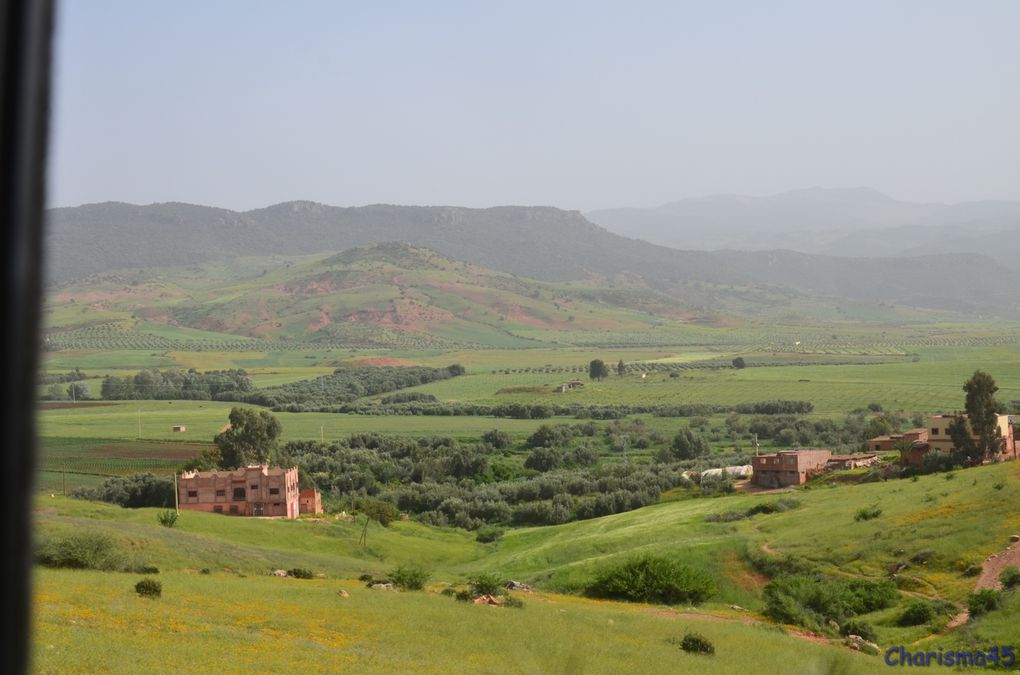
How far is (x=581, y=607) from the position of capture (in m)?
29.0

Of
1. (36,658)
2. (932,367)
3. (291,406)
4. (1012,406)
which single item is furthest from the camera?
(932,367)

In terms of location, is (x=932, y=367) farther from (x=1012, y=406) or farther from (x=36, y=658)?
(x=36, y=658)

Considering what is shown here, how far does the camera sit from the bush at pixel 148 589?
80.5ft

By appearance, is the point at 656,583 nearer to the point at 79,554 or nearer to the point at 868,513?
the point at 868,513

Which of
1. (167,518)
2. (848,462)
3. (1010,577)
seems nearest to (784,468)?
(848,462)

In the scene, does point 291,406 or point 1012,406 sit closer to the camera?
point 1012,406

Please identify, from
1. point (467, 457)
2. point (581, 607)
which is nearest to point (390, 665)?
point (581, 607)

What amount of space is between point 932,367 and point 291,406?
76.1 meters

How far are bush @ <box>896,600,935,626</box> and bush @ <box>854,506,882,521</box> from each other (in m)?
10.5

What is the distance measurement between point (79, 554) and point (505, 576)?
632 inches

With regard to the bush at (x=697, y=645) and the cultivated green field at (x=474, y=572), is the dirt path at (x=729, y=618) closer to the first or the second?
the cultivated green field at (x=474, y=572)

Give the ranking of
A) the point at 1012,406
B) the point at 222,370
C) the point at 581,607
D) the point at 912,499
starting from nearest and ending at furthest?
1. the point at 581,607
2. the point at 912,499
3. the point at 1012,406
4. the point at 222,370

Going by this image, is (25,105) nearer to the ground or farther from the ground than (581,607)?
farther from the ground

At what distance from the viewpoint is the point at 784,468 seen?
191ft
